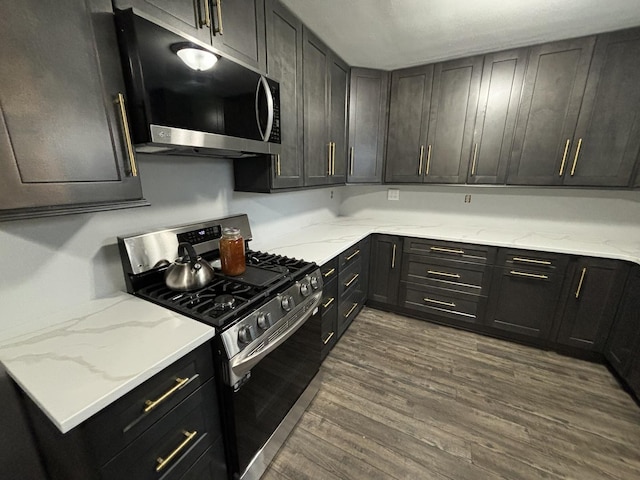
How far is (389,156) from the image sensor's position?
8.79 ft

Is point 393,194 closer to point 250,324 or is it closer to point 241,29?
point 241,29

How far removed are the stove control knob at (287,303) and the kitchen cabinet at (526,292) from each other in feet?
6.12

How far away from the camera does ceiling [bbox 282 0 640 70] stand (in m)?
1.55

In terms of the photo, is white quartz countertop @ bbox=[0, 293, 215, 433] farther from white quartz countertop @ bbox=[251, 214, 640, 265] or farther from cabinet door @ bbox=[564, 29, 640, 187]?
cabinet door @ bbox=[564, 29, 640, 187]

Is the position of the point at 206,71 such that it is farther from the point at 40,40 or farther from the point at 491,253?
the point at 491,253

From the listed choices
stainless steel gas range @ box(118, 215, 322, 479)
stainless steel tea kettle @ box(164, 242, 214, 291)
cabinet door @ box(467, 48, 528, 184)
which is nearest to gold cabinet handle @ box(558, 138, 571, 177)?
cabinet door @ box(467, 48, 528, 184)

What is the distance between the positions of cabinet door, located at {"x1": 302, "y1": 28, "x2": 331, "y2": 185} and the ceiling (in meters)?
0.12

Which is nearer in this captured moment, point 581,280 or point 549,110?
point 581,280

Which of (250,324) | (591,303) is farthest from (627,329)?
(250,324)

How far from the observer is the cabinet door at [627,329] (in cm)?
172

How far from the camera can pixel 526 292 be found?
2.15 meters

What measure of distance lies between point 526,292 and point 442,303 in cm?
65

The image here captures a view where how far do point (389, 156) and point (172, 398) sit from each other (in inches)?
101

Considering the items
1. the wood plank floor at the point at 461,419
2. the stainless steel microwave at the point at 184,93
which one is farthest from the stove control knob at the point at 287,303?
the wood plank floor at the point at 461,419
